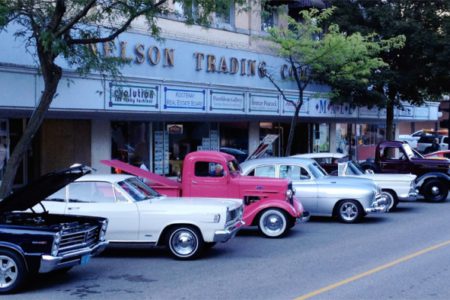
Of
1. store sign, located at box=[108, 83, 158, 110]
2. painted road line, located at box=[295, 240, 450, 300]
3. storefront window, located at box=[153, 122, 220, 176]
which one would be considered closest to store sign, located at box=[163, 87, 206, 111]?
store sign, located at box=[108, 83, 158, 110]

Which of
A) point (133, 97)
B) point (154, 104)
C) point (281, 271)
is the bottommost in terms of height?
point (281, 271)

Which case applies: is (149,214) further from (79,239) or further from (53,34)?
(53,34)

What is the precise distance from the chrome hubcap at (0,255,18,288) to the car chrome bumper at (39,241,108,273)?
1.34 ft

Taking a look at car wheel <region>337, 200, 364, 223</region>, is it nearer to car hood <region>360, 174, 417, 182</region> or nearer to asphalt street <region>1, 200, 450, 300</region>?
asphalt street <region>1, 200, 450, 300</region>

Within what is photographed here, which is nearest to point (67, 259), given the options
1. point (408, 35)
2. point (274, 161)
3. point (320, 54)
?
point (274, 161)

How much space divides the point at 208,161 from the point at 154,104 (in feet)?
18.4

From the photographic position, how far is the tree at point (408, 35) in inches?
1177

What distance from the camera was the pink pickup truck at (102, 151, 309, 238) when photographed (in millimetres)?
14438

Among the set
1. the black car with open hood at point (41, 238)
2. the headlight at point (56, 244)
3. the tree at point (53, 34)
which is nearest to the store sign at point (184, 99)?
the tree at point (53, 34)

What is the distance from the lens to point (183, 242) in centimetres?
1190

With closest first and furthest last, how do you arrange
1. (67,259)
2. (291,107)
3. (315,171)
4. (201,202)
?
(67,259), (201,202), (315,171), (291,107)

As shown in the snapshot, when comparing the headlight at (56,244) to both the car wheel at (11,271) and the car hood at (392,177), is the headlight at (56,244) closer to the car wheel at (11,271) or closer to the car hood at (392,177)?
the car wheel at (11,271)

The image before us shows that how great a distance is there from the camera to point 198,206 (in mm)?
11797

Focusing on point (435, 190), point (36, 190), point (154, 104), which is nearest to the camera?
point (36, 190)
